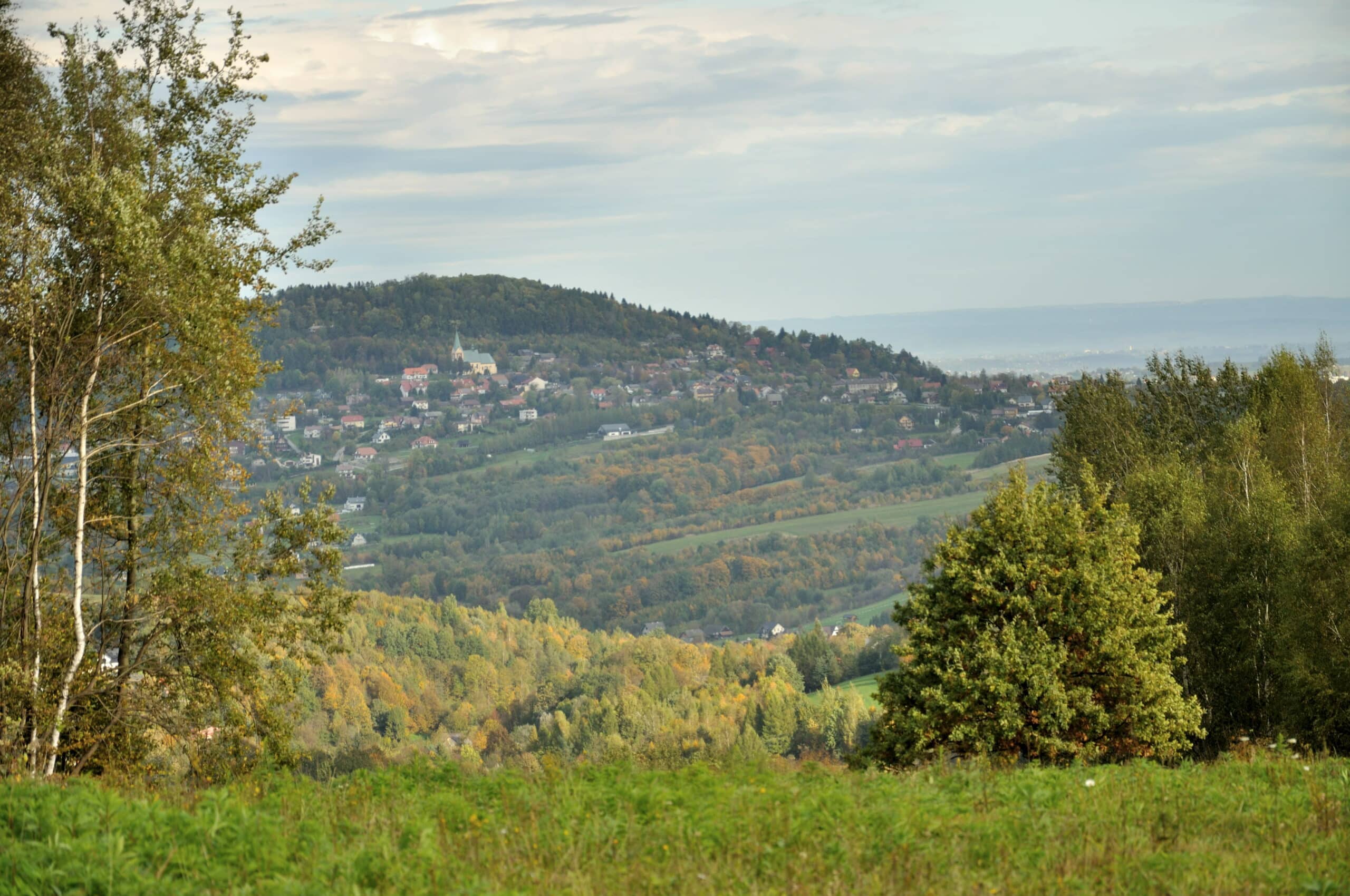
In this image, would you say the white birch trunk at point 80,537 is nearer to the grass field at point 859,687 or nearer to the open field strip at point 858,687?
the open field strip at point 858,687

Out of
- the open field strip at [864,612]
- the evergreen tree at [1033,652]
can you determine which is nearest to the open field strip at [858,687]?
the open field strip at [864,612]

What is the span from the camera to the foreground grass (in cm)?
598

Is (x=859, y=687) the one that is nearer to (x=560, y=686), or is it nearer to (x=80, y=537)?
(x=560, y=686)

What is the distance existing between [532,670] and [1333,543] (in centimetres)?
8392

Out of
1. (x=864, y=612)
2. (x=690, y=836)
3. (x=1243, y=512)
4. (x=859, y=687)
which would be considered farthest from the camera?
(x=864, y=612)

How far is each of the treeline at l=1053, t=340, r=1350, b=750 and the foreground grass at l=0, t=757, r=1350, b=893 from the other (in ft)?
25.8

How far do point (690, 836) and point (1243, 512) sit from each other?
28.1m

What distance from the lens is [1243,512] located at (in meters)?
29.8

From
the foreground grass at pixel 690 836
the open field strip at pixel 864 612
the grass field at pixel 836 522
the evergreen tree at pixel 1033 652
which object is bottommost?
the open field strip at pixel 864 612

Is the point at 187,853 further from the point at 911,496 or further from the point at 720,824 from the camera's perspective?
the point at 911,496

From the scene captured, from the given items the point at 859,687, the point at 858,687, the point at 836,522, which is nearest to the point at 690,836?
the point at 858,687

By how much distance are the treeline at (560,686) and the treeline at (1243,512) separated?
21813 mm

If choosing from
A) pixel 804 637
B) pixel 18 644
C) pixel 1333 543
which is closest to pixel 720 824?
pixel 18 644

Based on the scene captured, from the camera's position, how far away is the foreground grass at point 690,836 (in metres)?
5.98
